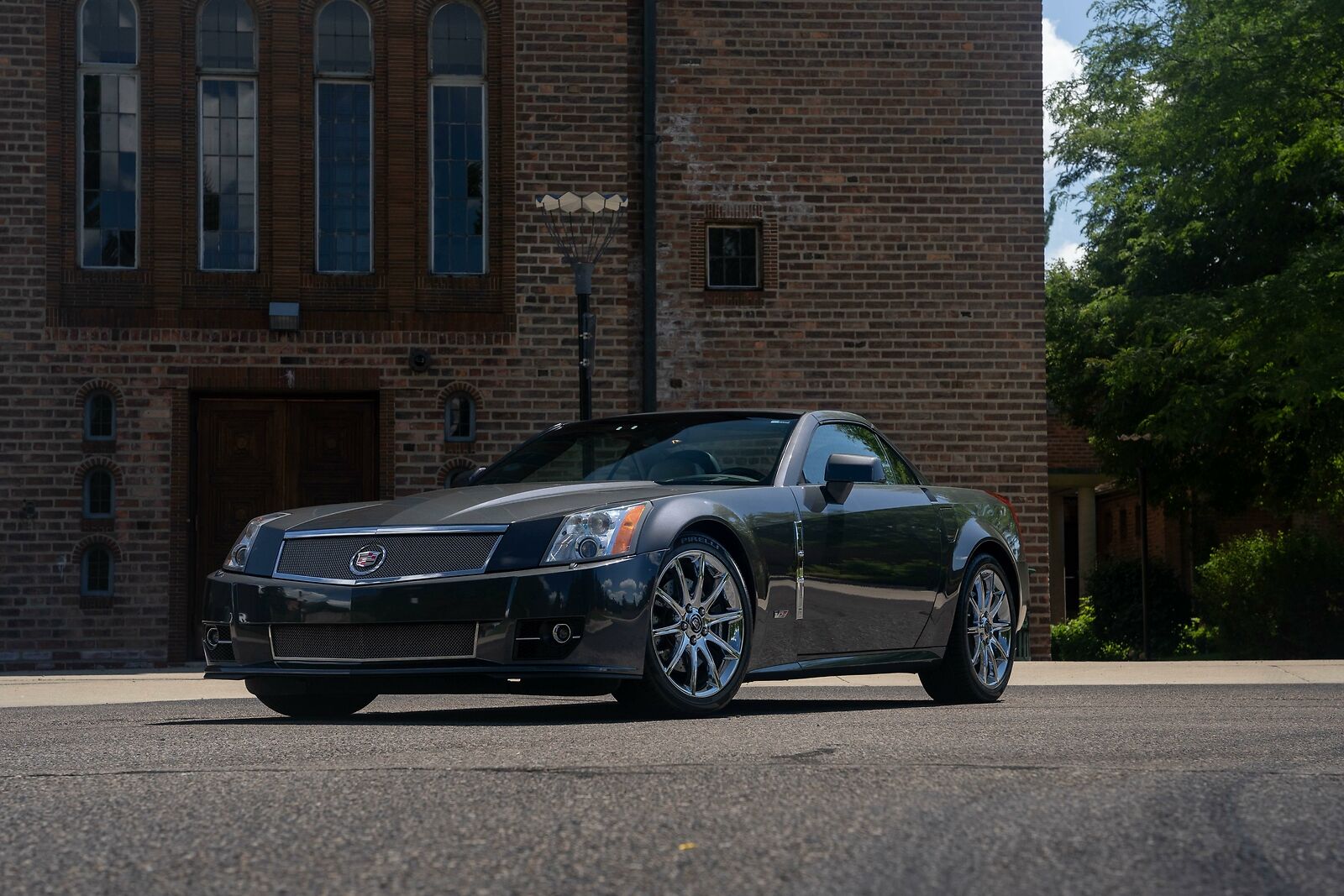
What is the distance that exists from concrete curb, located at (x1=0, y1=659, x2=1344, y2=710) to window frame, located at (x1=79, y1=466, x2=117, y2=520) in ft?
10.2

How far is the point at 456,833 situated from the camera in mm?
4328

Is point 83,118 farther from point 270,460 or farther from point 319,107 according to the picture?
point 270,460

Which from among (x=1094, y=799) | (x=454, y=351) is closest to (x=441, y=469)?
(x=454, y=351)

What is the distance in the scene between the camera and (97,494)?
18.4m

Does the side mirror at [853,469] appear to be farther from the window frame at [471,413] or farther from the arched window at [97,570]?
the arched window at [97,570]

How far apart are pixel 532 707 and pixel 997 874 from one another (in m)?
5.63

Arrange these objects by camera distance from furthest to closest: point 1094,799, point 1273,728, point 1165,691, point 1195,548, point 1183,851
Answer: point 1195,548, point 1165,691, point 1273,728, point 1094,799, point 1183,851

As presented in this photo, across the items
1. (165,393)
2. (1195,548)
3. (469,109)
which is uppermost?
(469,109)

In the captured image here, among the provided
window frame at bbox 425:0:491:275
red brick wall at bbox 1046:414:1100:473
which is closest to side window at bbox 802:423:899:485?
window frame at bbox 425:0:491:275

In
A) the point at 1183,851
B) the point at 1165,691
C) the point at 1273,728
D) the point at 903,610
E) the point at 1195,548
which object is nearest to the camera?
the point at 1183,851

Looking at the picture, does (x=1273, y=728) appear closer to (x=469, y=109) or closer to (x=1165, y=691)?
(x=1165, y=691)

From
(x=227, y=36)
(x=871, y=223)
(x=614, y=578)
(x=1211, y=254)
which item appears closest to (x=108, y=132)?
(x=227, y=36)

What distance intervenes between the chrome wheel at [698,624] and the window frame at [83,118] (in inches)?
482

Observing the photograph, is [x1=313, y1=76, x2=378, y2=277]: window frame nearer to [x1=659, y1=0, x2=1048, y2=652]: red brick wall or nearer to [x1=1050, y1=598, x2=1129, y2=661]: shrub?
[x1=659, y1=0, x2=1048, y2=652]: red brick wall
